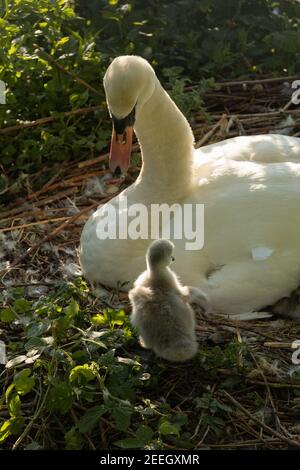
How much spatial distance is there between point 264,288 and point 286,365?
19.7 inches

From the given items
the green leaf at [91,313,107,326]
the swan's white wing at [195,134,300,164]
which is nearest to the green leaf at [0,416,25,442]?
the green leaf at [91,313,107,326]

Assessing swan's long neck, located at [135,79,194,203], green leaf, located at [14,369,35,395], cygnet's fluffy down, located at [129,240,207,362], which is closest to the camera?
green leaf, located at [14,369,35,395]

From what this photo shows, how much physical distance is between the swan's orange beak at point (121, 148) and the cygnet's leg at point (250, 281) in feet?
2.71

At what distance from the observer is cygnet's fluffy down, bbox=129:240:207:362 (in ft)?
17.0

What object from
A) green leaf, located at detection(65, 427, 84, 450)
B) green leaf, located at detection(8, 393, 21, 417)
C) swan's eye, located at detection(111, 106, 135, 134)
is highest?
swan's eye, located at detection(111, 106, 135, 134)

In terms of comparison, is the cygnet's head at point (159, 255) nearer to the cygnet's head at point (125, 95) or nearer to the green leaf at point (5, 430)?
the cygnet's head at point (125, 95)

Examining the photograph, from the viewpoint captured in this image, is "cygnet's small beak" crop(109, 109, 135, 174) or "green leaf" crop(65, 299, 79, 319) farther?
"cygnet's small beak" crop(109, 109, 135, 174)

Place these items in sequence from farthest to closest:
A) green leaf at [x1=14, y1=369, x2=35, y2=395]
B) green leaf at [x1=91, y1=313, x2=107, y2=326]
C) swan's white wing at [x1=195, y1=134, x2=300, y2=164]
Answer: swan's white wing at [x1=195, y1=134, x2=300, y2=164] → green leaf at [x1=91, y1=313, x2=107, y2=326] → green leaf at [x1=14, y1=369, x2=35, y2=395]

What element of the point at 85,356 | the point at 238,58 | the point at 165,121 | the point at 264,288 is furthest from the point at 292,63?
the point at 85,356

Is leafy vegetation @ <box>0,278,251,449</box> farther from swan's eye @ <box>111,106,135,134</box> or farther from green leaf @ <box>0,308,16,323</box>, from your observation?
swan's eye @ <box>111,106,135,134</box>

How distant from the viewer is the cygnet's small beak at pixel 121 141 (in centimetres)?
568

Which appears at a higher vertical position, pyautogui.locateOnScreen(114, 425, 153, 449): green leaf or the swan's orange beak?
the swan's orange beak

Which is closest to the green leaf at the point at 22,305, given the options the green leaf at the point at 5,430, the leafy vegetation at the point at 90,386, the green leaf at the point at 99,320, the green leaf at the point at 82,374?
the leafy vegetation at the point at 90,386

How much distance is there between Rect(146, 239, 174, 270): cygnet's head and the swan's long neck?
0.83 metres
